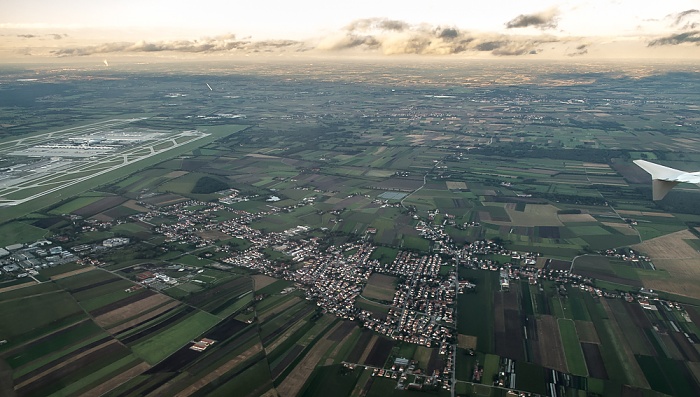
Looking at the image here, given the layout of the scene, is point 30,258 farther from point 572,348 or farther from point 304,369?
point 572,348

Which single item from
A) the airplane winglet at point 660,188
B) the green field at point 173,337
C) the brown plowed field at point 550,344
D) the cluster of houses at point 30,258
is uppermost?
the airplane winglet at point 660,188

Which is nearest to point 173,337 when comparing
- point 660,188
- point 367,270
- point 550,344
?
point 367,270

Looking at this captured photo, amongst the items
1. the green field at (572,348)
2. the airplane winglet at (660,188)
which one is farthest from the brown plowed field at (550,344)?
the airplane winglet at (660,188)

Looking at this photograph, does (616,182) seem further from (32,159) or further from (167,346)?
(32,159)

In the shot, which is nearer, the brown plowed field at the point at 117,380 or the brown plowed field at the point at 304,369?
the brown plowed field at the point at 117,380

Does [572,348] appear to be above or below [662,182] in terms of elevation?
below

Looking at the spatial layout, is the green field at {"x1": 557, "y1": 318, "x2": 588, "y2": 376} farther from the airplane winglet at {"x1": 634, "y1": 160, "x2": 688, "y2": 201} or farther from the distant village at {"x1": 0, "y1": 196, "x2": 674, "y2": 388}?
the airplane winglet at {"x1": 634, "y1": 160, "x2": 688, "y2": 201}

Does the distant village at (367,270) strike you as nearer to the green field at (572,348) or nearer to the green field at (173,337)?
the green field at (173,337)

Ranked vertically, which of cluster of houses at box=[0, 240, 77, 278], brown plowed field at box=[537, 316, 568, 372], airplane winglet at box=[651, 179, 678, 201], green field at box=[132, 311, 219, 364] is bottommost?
cluster of houses at box=[0, 240, 77, 278]

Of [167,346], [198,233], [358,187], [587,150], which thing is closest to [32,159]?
[198,233]

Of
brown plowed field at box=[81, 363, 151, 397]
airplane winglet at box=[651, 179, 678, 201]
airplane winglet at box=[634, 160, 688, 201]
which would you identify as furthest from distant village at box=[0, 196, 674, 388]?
airplane winglet at box=[634, 160, 688, 201]

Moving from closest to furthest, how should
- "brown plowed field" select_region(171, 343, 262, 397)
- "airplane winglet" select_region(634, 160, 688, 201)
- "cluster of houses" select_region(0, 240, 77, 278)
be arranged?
"brown plowed field" select_region(171, 343, 262, 397), "airplane winglet" select_region(634, 160, 688, 201), "cluster of houses" select_region(0, 240, 77, 278)
